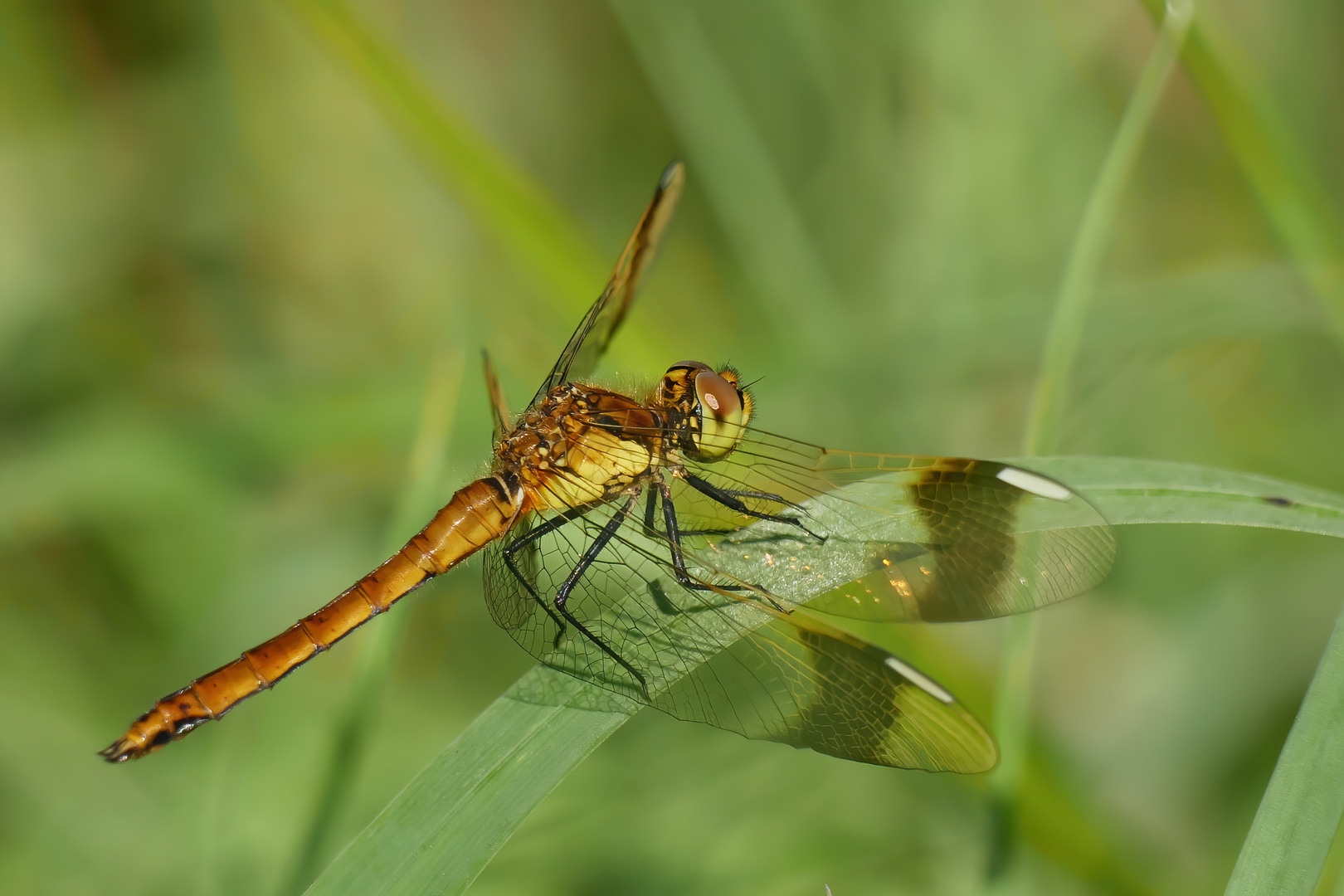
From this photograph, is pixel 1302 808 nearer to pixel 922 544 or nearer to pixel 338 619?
pixel 922 544

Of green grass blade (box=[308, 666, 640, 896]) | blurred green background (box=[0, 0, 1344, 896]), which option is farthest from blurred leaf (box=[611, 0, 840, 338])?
green grass blade (box=[308, 666, 640, 896])

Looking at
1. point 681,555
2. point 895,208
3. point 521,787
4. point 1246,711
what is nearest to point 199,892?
point 521,787

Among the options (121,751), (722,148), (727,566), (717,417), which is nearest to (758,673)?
(727,566)

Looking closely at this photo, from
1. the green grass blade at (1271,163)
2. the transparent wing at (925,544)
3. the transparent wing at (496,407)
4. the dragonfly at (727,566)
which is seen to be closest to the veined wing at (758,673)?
the dragonfly at (727,566)

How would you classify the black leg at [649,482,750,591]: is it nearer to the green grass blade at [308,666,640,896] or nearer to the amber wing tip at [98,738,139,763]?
the green grass blade at [308,666,640,896]

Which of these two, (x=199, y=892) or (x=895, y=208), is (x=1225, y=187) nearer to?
(x=895, y=208)

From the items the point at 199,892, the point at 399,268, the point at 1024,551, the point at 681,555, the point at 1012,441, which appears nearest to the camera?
the point at 1024,551

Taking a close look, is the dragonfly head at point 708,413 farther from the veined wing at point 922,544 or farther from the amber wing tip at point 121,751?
the amber wing tip at point 121,751
